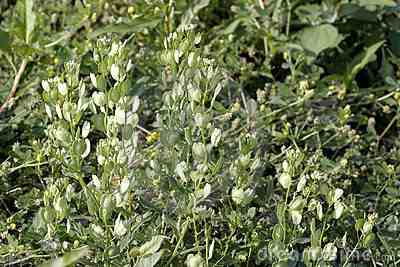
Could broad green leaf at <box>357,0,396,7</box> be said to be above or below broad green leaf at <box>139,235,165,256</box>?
above

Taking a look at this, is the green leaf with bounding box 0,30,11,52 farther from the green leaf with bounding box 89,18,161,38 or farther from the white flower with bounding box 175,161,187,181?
the white flower with bounding box 175,161,187,181

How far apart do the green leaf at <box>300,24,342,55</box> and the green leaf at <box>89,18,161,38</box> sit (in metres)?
0.46

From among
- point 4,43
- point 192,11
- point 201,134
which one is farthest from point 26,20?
point 201,134

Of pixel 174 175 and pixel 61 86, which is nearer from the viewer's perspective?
pixel 61 86

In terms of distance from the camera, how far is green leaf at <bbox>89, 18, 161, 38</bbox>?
212 cm

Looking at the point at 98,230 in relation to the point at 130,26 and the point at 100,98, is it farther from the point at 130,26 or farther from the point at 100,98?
the point at 130,26

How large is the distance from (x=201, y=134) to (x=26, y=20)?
2.73ft

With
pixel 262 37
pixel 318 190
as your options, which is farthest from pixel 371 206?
pixel 262 37

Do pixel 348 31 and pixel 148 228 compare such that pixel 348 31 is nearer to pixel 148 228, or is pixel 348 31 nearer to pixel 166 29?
pixel 166 29

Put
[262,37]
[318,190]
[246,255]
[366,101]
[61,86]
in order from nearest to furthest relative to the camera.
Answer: [61,86] → [246,255] → [318,190] → [366,101] → [262,37]

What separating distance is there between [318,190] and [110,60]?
0.60 meters

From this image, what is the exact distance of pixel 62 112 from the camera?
1.41m

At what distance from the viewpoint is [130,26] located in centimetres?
215

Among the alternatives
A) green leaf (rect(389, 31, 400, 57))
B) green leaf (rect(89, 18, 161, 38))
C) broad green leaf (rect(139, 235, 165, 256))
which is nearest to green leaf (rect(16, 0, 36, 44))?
green leaf (rect(89, 18, 161, 38))
